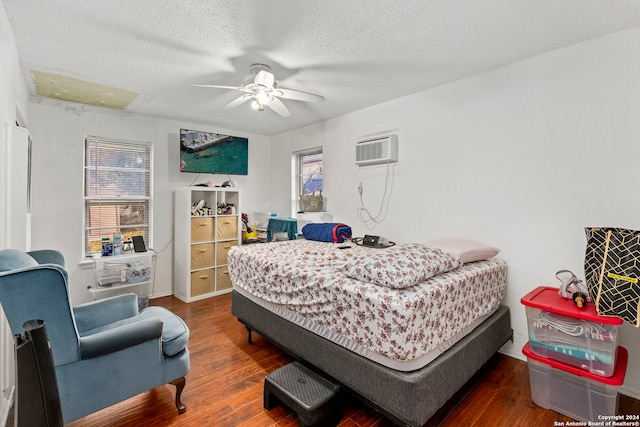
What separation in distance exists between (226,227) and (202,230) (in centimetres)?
36

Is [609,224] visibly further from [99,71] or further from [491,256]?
[99,71]

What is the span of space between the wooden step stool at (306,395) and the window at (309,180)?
8.46ft

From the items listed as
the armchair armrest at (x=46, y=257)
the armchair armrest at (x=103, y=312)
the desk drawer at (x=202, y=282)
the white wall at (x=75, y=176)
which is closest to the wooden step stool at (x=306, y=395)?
the armchair armrest at (x=103, y=312)

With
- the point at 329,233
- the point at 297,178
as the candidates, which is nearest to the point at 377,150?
the point at 329,233

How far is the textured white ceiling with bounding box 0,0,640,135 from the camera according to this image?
1786 mm

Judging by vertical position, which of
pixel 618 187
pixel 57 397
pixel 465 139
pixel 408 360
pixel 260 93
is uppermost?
pixel 260 93

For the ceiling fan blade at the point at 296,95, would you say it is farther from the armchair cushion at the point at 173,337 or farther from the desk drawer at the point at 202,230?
the desk drawer at the point at 202,230

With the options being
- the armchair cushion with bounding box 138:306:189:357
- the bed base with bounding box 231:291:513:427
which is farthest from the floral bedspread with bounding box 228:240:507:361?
the armchair cushion with bounding box 138:306:189:357

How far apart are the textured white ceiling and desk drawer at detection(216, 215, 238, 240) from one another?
189cm

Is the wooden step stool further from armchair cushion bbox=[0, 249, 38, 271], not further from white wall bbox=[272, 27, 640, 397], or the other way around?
white wall bbox=[272, 27, 640, 397]

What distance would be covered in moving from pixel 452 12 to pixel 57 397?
8.33ft

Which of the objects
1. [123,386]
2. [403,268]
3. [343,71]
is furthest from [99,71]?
[403,268]

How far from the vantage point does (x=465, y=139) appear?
2.79 m

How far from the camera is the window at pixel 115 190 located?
368 cm
